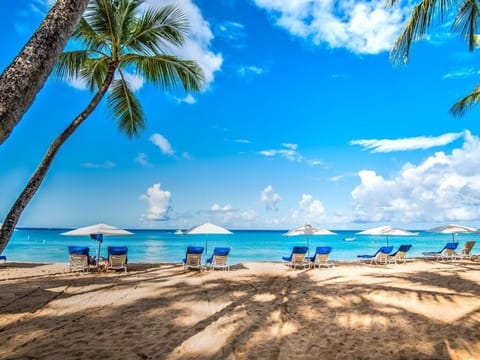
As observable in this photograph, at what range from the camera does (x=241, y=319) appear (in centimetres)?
510

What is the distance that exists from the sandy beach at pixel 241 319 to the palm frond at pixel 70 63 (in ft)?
17.7

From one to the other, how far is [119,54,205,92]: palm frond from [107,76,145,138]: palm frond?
69cm

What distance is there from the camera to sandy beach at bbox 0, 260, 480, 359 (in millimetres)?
3852

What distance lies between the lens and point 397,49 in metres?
6.89

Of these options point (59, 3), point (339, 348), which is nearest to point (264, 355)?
point (339, 348)

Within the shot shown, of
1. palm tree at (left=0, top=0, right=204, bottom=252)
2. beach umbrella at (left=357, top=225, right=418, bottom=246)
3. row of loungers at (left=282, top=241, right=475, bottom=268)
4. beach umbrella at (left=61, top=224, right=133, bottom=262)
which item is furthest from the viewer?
beach umbrella at (left=357, top=225, right=418, bottom=246)

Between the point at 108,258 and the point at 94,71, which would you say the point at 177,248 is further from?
the point at 94,71

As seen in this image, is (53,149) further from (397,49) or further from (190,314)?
(397,49)

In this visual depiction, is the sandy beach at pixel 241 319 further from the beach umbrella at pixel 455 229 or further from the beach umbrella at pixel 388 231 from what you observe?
the beach umbrella at pixel 455 229

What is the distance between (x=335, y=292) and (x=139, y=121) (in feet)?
23.0

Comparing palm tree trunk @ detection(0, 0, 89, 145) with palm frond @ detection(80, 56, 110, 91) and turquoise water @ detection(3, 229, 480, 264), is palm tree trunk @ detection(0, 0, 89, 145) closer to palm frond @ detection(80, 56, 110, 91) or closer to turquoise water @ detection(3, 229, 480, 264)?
palm frond @ detection(80, 56, 110, 91)

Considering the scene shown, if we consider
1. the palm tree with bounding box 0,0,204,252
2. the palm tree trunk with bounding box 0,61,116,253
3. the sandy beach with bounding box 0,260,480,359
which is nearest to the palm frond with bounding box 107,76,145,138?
the palm tree with bounding box 0,0,204,252

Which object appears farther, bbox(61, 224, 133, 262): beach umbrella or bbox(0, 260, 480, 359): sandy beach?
bbox(61, 224, 133, 262): beach umbrella

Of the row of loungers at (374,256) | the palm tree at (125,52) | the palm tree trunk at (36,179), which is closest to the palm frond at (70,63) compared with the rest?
the palm tree at (125,52)
